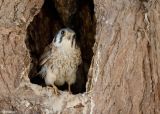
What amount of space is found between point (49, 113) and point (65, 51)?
63 centimetres

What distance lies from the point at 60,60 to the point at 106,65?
534 millimetres

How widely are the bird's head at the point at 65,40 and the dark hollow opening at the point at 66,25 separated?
0.29 metres

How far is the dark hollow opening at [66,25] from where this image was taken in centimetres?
466

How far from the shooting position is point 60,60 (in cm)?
438

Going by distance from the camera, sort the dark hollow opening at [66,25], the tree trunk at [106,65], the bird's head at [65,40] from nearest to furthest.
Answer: the tree trunk at [106,65] → the bird's head at [65,40] → the dark hollow opening at [66,25]

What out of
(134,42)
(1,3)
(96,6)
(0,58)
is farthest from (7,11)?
(134,42)

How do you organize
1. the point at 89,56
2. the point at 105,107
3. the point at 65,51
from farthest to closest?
the point at 89,56 < the point at 65,51 < the point at 105,107

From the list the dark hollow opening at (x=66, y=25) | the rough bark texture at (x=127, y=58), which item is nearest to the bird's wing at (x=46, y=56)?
the dark hollow opening at (x=66, y=25)

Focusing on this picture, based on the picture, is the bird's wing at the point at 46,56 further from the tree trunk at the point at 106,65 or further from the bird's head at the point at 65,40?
the tree trunk at the point at 106,65

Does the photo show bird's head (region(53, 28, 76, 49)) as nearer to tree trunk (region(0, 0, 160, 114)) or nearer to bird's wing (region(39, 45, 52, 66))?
bird's wing (region(39, 45, 52, 66))

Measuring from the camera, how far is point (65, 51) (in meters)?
4.41

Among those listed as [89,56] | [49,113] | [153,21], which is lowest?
[49,113]

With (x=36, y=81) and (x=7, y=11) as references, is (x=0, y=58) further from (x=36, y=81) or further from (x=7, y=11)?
(x=36, y=81)

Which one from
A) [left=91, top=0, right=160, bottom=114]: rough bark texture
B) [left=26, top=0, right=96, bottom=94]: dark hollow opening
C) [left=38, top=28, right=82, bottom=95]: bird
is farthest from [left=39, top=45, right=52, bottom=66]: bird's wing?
[left=91, top=0, right=160, bottom=114]: rough bark texture
